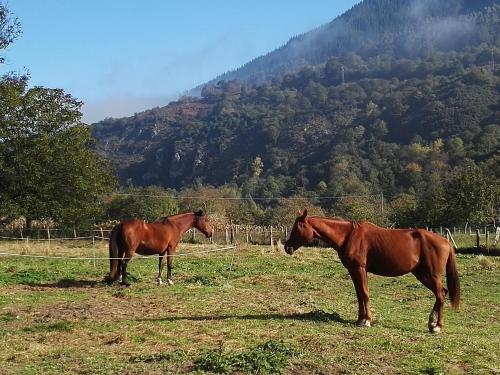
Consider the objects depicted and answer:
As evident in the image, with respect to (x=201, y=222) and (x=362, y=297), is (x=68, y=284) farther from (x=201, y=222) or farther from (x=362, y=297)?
(x=362, y=297)

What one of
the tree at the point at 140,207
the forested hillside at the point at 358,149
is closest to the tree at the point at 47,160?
the tree at the point at 140,207

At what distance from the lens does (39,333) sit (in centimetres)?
975

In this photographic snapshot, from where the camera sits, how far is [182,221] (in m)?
17.2

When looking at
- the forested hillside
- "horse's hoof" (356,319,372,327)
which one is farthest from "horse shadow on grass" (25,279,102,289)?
the forested hillside

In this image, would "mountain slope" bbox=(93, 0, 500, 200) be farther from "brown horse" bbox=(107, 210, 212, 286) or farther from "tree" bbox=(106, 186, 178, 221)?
"brown horse" bbox=(107, 210, 212, 286)

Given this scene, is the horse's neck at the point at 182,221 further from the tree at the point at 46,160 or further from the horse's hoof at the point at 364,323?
the tree at the point at 46,160

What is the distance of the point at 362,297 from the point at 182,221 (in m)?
8.02

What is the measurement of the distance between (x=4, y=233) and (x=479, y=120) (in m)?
108

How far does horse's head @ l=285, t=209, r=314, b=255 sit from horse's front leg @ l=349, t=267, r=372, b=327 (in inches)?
41.4

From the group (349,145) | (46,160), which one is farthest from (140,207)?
(349,145)

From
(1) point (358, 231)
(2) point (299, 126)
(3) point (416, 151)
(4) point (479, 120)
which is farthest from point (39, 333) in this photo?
(2) point (299, 126)

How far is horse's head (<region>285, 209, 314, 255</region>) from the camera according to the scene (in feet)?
36.2

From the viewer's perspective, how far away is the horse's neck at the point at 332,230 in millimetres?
10844

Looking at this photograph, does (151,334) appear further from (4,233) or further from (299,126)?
(299,126)
